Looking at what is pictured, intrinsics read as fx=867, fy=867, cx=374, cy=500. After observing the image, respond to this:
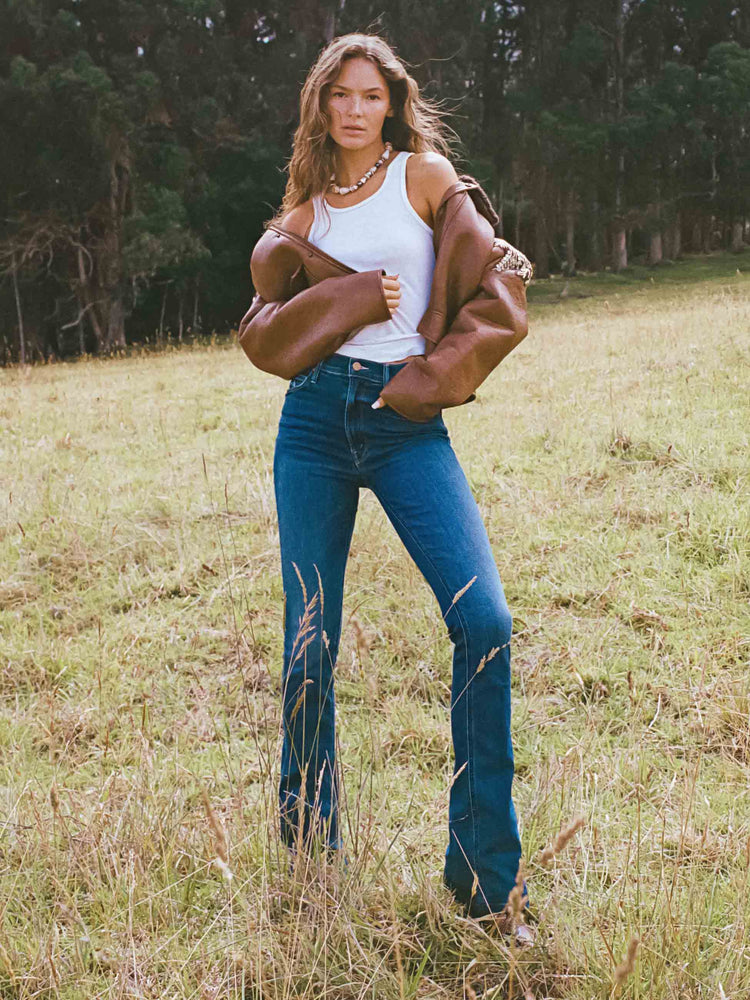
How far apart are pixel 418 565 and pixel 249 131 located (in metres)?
25.8

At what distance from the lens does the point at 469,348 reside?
2.32 meters

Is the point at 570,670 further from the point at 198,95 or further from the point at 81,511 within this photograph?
the point at 198,95

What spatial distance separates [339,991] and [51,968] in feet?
2.23

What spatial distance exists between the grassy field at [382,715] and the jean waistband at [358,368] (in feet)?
2.54

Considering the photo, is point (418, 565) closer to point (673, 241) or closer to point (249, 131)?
point (249, 131)

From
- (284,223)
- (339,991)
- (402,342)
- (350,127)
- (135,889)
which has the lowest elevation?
(339,991)

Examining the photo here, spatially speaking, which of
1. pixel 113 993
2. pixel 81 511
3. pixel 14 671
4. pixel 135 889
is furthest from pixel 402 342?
pixel 81 511

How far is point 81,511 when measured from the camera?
5.89 metres

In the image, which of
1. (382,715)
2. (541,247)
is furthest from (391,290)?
(541,247)

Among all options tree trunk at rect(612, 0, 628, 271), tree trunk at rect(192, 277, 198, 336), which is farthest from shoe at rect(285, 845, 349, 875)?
tree trunk at rect(612, 0, 628, 271)

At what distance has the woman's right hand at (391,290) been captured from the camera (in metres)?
2.38

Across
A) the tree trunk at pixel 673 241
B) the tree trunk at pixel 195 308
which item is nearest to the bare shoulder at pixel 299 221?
the tree trunk at pixel 195 308

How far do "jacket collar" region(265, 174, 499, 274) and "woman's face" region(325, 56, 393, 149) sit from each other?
1.00 feet

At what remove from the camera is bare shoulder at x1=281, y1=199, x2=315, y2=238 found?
8.58ft
